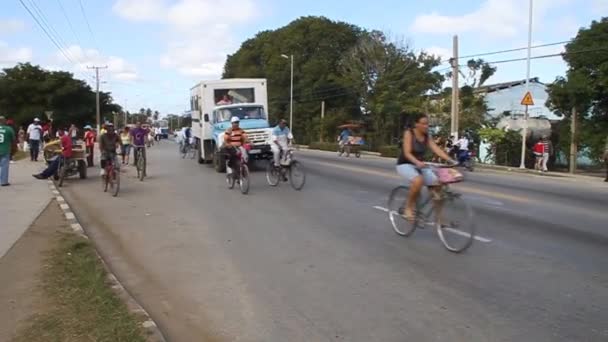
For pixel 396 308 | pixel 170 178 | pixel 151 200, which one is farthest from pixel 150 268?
pixel 170 178

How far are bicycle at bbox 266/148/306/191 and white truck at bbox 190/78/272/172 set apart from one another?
363cm

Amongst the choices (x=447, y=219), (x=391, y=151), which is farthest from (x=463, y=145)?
(x=447, y=219)

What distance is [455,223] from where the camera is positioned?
814 centimetres

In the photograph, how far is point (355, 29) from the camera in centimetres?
7325

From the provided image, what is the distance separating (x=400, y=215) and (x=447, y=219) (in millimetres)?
922

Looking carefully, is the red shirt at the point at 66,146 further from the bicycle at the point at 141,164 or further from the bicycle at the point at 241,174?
the bicycle at the point at 241,174

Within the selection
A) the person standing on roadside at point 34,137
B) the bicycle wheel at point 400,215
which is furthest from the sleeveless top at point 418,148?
the person standing on roadside at point 34,137

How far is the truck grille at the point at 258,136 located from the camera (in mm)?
19703

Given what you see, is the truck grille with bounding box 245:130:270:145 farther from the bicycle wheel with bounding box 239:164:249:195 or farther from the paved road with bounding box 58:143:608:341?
the paved road with bounding box 58:143:608:341

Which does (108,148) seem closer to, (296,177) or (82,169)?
(82,169)

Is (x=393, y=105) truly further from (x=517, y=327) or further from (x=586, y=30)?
(x=517, y=327)

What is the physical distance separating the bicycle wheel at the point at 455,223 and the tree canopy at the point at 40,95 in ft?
219

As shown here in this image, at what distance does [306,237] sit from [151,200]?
5.60m

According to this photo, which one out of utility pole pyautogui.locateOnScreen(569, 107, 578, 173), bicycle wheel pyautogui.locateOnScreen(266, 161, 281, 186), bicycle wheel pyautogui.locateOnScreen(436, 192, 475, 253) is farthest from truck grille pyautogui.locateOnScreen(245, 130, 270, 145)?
utility pole pyautogui.locateOnScreen(569, 107, 578, 173)
